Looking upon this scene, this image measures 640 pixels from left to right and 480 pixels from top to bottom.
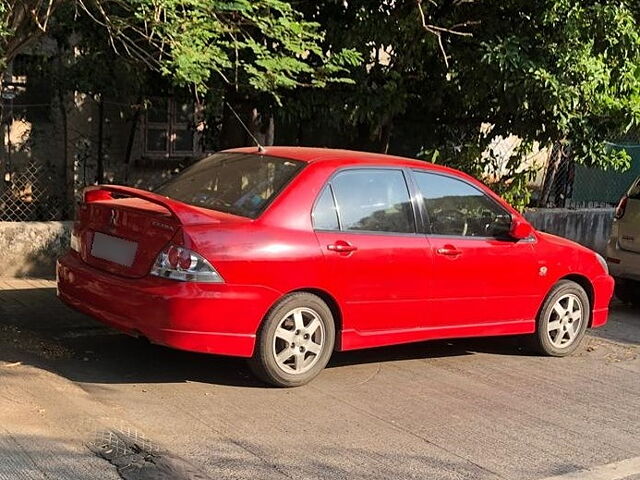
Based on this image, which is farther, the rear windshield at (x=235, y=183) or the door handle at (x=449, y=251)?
the door handle at (x=449, y=251)

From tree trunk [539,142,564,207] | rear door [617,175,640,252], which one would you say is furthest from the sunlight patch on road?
tree trunk [539,142,564,207]

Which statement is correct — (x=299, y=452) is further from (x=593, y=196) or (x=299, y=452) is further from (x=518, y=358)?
(x=593, y=196)

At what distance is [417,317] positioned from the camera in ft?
18.8

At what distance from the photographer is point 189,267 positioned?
4789 mm

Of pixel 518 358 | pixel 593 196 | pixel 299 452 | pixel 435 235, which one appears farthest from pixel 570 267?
pixel 593 196

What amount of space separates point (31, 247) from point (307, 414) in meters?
4.36

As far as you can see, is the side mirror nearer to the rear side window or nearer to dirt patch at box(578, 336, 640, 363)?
the rear side window

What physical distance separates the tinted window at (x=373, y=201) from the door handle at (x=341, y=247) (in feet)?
0.46

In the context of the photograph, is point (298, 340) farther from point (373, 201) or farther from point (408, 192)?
point (408, 192)

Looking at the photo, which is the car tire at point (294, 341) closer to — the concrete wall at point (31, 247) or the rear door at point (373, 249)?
the rear door at point (373, 249)

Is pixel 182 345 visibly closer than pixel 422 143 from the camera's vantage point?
Yes

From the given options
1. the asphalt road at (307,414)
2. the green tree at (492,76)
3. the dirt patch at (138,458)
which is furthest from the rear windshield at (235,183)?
the green tree at (492,76)

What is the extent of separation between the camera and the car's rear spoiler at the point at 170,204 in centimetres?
489

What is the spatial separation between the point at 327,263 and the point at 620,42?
442cm
